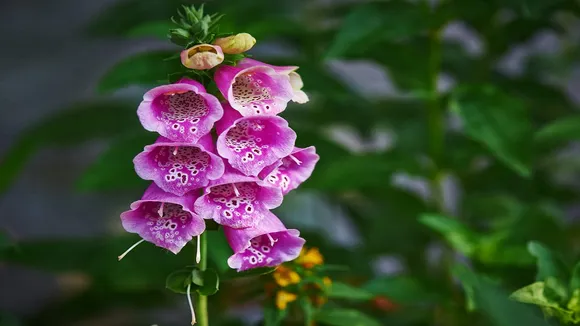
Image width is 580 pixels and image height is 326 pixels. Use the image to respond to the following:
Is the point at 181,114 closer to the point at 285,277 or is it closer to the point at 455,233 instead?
the point at 285,277

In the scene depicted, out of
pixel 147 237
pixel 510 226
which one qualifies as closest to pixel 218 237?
pixel 147 237

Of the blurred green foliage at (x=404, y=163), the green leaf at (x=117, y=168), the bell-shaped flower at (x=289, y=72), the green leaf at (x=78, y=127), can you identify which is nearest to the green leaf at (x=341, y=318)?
the blurred green foliage at (x=404, y=163)

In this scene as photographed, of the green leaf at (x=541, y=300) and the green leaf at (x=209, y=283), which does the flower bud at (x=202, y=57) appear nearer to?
the green leaf at (x=209, y=283)

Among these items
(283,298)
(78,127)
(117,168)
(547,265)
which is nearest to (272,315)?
(283,298)

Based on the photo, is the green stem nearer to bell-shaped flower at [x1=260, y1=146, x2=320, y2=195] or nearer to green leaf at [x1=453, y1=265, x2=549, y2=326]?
bell-shaped flower at [x1=260, y1=146, x2=320, y2=195]

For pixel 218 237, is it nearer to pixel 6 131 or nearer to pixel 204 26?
pixel 204 26

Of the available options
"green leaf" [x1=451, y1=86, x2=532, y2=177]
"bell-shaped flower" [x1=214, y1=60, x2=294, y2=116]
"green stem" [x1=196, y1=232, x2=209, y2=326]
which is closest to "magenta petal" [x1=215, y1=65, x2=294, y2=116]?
"bell-shaped flower" [x1=214, y1=60, x2=294, y2=116]

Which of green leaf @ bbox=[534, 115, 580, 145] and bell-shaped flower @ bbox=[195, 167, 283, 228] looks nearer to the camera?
bell-shaped flower @ bbox=[195, 167, 283, 228]
